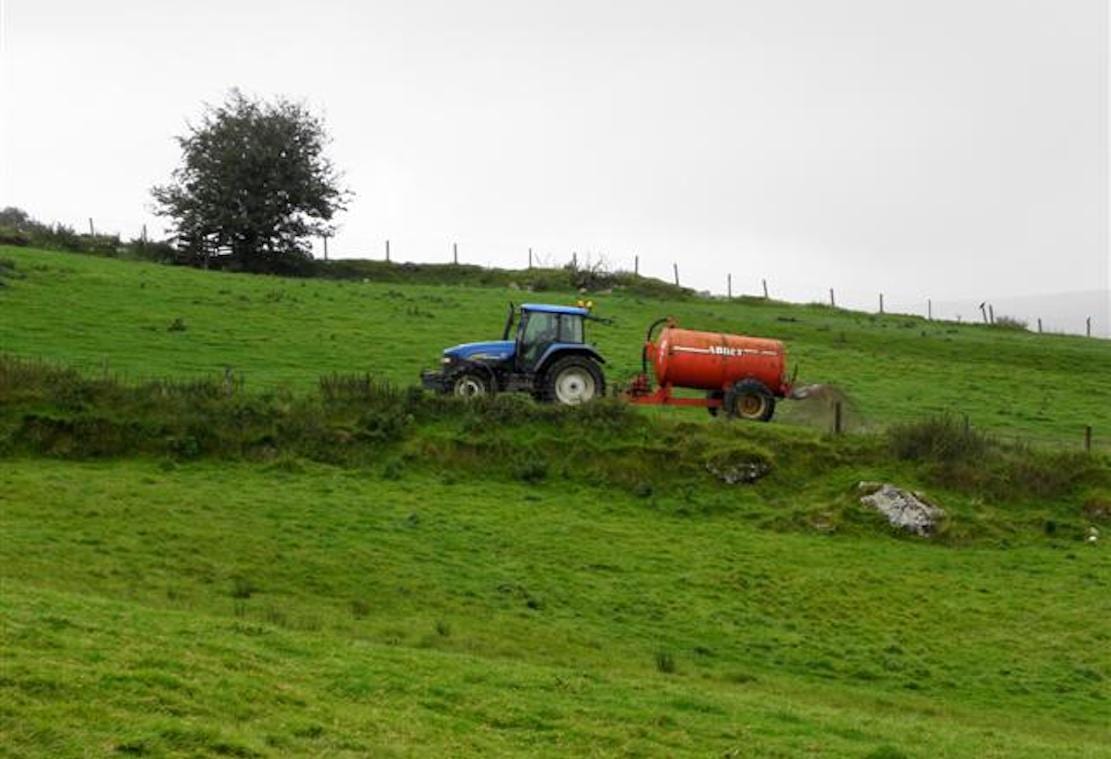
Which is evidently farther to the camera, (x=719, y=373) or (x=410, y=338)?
(x=410, y=338)

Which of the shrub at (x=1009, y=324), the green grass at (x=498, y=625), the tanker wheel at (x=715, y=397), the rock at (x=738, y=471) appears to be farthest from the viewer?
the shrub at (x=1009, y=324)

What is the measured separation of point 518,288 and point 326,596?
44420 millimetres

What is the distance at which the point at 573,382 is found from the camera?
28.2 m

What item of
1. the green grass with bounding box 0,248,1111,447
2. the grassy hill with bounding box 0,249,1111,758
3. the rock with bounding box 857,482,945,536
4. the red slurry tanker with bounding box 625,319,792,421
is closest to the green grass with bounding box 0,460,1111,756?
the grassy hill with bounding box 0,249,1111,758

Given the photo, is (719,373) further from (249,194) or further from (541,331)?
(249,194)

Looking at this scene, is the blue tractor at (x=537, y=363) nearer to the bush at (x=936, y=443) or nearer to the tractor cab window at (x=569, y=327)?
the tractor cab window at (x=569, y=327)

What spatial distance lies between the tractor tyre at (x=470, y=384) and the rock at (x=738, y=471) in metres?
5.54

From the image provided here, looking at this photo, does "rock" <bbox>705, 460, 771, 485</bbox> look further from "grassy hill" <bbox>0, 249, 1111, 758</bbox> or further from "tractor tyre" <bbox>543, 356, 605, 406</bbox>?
"tractor tyre" <bbox>543, 356, 605, 406</bbox>

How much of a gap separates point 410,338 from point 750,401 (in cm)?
1540

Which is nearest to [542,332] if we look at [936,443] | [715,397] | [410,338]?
[715,397]

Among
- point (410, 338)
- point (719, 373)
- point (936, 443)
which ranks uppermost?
point (410, 338)

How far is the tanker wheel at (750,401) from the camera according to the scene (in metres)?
29.2

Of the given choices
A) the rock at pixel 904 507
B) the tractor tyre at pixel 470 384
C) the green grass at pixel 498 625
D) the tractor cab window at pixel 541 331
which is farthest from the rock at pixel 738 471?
the tractor tyre at pixel 470 384

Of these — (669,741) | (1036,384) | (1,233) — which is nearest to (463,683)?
(669,741)
